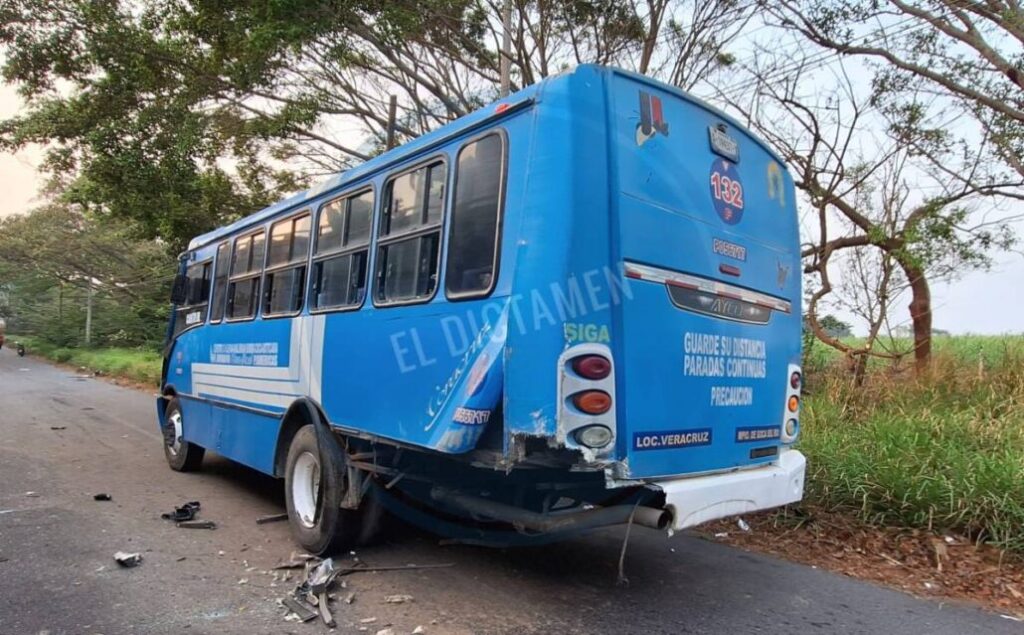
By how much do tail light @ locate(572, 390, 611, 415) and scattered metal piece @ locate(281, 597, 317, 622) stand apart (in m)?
1.90

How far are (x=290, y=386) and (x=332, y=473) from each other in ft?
3.41

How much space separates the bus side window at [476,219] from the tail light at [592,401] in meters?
0.72

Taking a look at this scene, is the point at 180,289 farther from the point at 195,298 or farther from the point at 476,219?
the point at 476,219

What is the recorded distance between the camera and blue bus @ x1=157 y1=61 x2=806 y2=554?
3.39 meters

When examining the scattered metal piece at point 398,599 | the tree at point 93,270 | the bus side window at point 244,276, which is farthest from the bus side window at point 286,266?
the tree at point 93,270

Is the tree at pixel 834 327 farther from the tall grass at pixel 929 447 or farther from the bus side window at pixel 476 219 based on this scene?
the bus side window at pixel 476 219

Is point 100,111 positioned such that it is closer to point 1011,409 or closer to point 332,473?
point 332,473

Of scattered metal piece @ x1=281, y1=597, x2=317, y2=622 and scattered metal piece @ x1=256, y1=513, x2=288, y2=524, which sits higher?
scattered metal piece @ x1=256, y1=513, x2=288, y2=524

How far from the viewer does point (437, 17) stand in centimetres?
1073

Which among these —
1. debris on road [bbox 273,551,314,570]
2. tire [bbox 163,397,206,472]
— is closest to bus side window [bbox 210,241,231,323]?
tire [bbox 163,397,206,472]

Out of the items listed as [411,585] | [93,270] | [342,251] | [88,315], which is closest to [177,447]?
[342,251]

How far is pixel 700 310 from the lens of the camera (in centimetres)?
392

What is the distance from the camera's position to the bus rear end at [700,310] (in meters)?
3.57

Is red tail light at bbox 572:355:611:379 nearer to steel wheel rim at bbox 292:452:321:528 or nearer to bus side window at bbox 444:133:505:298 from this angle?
bus side window at bbox 444:133:505:298
